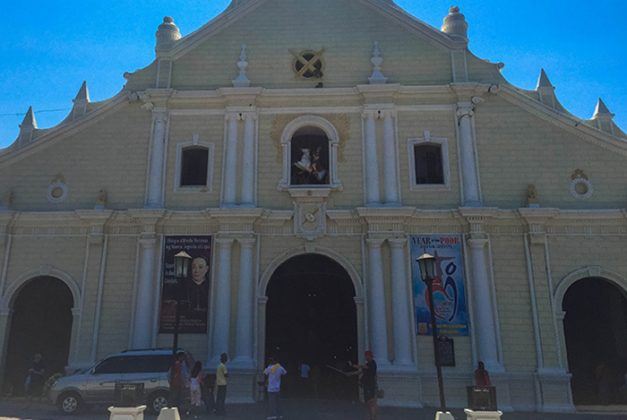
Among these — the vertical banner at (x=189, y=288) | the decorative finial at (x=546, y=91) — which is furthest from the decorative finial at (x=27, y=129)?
the decorative finial at (x=546, y=91)

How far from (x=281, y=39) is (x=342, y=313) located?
10643 mm

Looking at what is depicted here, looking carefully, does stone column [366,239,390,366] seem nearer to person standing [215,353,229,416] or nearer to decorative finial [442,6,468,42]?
person standing [215,353,229,416]

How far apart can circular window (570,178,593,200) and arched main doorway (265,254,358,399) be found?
27.6ft

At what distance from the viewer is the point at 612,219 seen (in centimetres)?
1867

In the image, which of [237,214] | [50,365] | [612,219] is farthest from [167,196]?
[612,219]

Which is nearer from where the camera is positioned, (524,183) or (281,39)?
(524,183)

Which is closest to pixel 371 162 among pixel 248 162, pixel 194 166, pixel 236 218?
pixel 248 162

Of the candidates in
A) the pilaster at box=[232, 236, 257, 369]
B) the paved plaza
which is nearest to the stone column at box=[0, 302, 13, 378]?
the paved plaza

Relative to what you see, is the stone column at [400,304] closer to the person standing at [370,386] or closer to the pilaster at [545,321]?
the person standing at [370,386]

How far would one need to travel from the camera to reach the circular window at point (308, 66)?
→ 20875 millimetres

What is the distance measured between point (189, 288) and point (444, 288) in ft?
27.9

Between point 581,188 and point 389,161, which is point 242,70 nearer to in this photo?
point 389,161

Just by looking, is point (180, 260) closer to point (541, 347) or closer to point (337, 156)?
point (337, 156)

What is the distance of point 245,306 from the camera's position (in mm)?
18109
